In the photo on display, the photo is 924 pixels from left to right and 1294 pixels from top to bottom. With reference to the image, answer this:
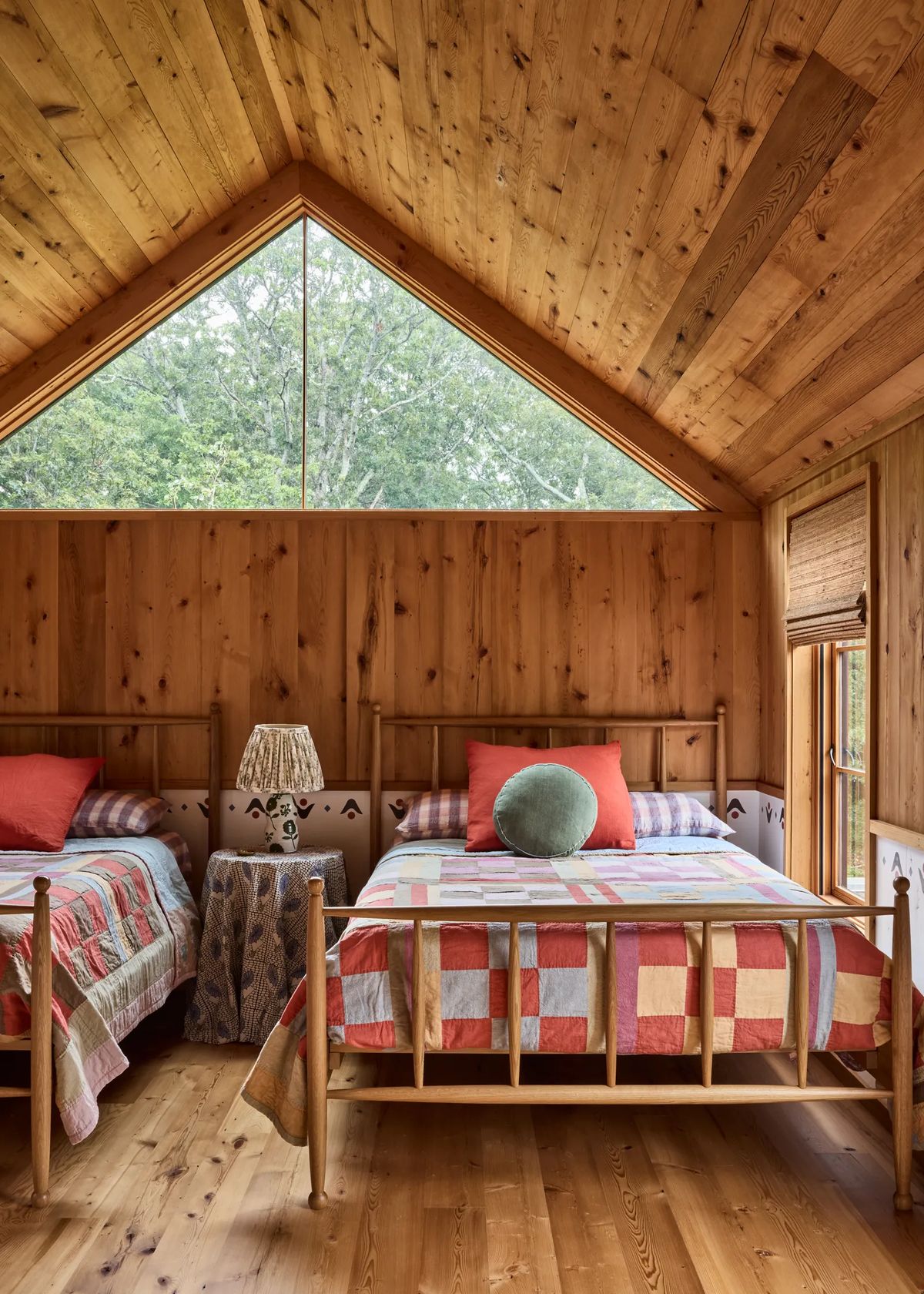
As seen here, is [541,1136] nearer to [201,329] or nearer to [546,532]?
[546,532]

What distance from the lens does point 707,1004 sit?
245 centimetres

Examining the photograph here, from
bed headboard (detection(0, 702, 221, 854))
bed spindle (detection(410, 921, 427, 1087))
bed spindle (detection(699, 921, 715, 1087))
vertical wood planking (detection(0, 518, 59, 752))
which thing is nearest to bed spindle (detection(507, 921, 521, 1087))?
bed spindle (detection(410, 921, 427, 1087))

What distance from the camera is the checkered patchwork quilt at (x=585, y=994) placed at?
2.48m

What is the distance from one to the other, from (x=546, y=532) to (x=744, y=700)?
1147 millimetres

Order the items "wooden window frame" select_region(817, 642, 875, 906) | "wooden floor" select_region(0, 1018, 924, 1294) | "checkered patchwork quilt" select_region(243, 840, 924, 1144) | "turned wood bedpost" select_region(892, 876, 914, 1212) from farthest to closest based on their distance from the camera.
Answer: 1. "wooden window frame" select_region(817, 642, 875, 906)
2. "checkered patchwork quilt" select_region(243, 840, 924, 1144)
3. "turned wood bedpost" select_region(892, 876, 914, 1212)
4. "wooden floor" select_region(0, 1018, 924, 1294)

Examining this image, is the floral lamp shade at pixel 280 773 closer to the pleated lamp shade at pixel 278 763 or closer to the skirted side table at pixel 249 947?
the pleated lamp shade at pixel 278 763

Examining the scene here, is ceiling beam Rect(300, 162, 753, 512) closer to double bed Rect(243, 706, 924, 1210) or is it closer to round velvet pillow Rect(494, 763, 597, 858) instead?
round velvet pillow Rect(494, 763, 597, 858)

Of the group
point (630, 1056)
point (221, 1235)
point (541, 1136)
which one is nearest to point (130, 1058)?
point (221, 1235)

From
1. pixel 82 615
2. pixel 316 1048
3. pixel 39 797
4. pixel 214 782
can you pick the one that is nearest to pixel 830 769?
pixel 316 1048

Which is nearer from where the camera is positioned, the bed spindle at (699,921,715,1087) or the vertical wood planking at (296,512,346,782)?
the bed spindle at (699,921,715,1087)

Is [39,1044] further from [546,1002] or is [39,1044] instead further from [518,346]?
[518,346]

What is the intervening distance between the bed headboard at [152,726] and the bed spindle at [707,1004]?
2479 millimetres

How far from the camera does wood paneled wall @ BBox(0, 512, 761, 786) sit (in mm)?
4371

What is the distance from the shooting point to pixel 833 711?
391cm
